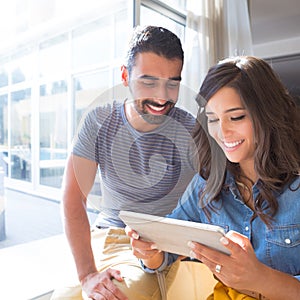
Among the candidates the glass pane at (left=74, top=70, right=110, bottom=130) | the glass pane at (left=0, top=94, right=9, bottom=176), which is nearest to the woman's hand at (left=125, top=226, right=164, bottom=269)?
the glass pane at (left=74, top=70, right=110, bottom=130)

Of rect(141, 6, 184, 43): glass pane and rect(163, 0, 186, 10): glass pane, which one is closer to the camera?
rect(141, 6, 184, 43): glass pane

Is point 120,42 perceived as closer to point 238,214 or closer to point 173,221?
point 238,214

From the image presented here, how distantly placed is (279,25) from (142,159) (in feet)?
11.1

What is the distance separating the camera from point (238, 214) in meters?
0.90

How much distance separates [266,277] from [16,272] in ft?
4.50

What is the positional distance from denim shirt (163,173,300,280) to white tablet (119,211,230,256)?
0.12 m

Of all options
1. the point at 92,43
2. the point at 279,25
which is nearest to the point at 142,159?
the point at 92,43

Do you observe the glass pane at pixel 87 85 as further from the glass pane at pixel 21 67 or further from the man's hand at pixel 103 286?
the man's hand at pixel 103 286

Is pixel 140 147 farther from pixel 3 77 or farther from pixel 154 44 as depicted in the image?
pixel 3 77

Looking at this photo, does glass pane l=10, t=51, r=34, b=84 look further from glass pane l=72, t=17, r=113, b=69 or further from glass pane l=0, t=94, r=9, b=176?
glass pane l=72, t=17, r=113, b=69

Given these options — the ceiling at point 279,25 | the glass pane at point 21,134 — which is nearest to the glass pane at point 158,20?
the glass pane at point 21,134

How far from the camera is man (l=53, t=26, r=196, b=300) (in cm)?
77

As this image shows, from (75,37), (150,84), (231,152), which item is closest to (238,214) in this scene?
(231,152)

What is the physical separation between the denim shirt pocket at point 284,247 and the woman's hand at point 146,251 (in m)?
0.28
